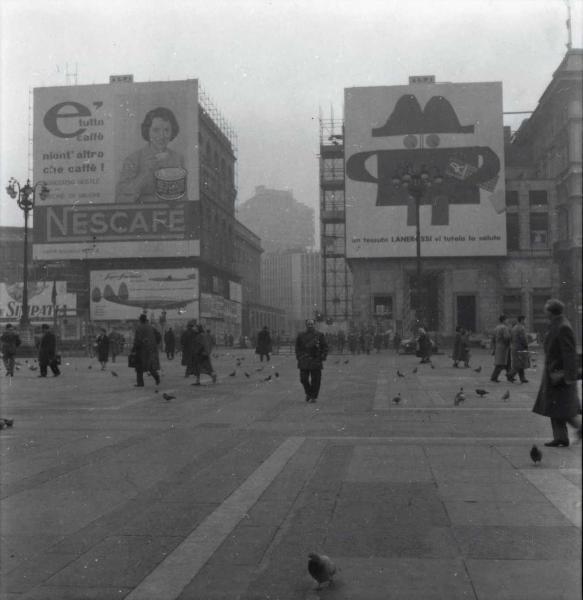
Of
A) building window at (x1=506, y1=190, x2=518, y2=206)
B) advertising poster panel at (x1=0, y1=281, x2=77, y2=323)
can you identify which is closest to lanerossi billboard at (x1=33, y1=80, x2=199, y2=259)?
advertising poster panel at (x1=0, y1=281, x2=77, y2=323)

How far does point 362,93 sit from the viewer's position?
56.5m

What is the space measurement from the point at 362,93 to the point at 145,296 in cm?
2232

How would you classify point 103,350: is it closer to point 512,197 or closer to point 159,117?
point 159,117

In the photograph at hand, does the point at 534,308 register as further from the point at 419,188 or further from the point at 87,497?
the point at 87,497

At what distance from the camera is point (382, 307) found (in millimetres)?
58281

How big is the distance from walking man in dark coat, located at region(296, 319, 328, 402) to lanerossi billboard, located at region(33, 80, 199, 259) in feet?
157

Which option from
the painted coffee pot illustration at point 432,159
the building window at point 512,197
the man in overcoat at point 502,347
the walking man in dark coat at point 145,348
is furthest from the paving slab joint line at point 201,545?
the building window at point 512,197

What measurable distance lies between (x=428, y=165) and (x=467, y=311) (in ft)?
35.5

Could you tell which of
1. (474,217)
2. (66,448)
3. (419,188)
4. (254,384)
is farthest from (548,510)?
(474,217)

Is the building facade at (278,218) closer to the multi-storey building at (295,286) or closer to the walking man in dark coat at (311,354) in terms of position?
the multi-storey building at (295,286)

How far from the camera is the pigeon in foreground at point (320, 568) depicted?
11.8 ft

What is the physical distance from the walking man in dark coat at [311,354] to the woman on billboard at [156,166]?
48.2 meters

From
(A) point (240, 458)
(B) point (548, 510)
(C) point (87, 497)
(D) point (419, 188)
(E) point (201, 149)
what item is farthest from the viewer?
(E) point (201, 149)

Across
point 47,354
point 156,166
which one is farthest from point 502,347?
point 156,166
